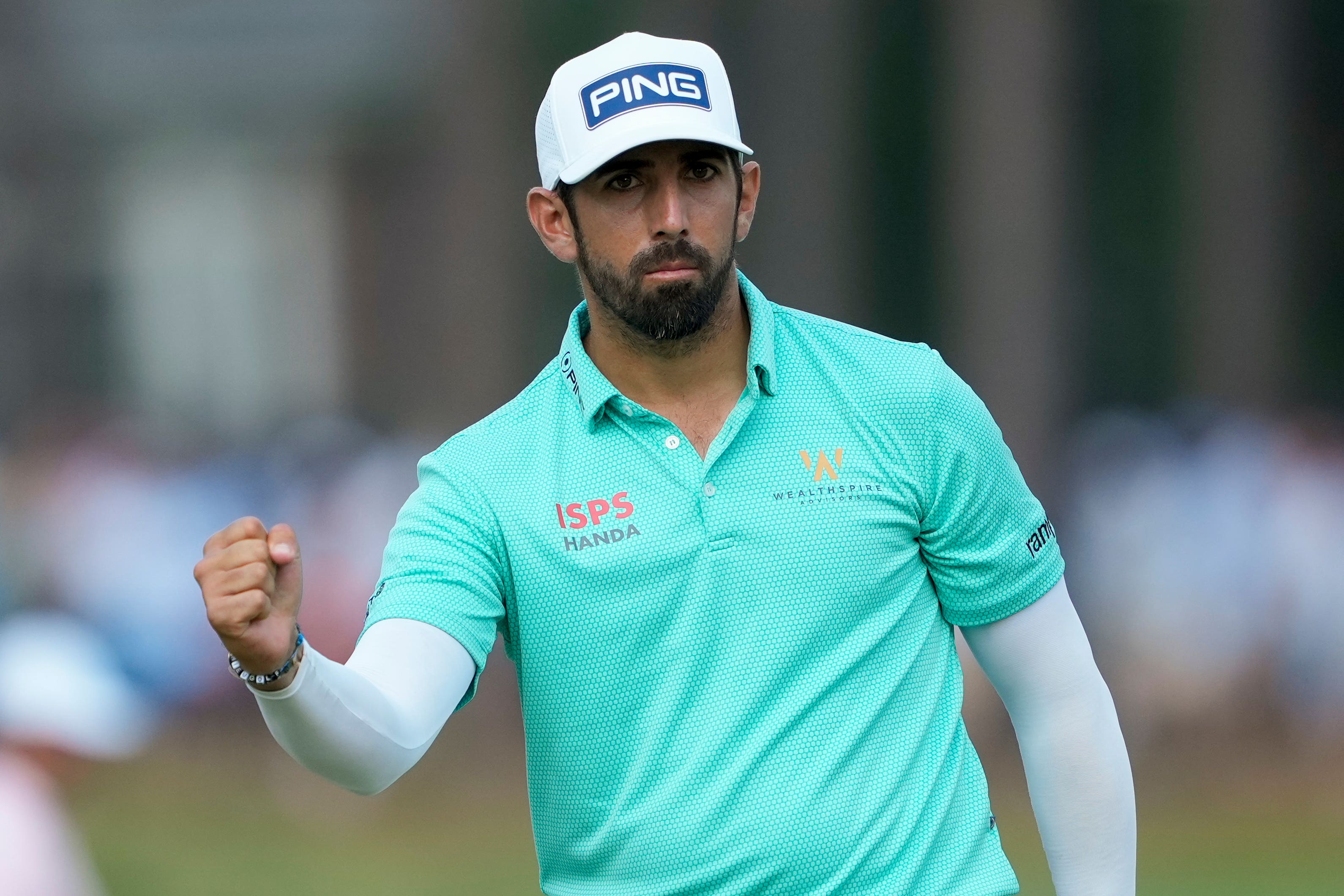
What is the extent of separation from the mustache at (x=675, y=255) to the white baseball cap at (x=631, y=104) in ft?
0.55

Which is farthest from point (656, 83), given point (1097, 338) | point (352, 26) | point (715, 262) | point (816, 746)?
point (352, 26)

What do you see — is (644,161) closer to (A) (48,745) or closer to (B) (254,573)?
(B) (254,573)

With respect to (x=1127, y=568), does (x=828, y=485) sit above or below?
below

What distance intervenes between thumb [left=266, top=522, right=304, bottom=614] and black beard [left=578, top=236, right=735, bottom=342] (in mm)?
827

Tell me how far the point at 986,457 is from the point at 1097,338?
14.2 metres

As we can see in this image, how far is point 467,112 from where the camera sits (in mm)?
19047

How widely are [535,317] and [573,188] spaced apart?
602 inches

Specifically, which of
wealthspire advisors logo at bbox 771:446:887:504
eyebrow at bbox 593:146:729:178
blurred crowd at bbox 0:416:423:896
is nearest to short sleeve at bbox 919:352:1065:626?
wealthspire advisors logo at bbox 771:446:887:504

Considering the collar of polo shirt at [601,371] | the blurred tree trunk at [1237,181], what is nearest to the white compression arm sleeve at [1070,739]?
the collar of polo shirt at [601,371]

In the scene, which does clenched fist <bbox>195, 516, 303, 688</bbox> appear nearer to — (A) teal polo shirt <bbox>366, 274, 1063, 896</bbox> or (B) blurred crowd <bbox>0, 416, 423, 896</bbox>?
(A) teal polo shirt <bbox>366, 274, 1063, 896</bbox>

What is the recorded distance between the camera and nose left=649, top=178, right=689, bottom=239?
309 centimetres

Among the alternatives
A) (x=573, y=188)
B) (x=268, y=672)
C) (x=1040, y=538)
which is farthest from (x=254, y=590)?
(x=1040, y=538)

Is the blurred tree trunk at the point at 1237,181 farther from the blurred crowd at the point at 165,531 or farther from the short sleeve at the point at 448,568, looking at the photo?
the short sleeve at the point at 448,568

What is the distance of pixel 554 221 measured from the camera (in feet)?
10.9
